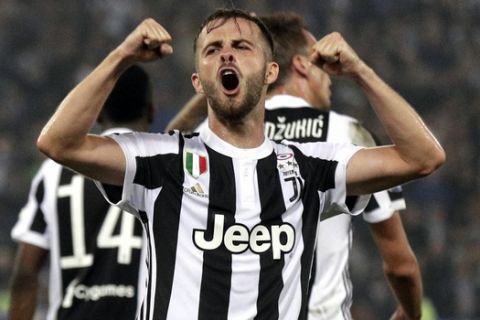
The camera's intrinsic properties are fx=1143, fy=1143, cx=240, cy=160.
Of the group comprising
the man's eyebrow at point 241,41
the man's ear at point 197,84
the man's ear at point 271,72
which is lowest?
the man's ear at point 197,84

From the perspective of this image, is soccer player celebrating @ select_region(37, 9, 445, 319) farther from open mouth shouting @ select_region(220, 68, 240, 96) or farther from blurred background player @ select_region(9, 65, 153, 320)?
blurred background player @ select_region(9, 65, 153, 320)

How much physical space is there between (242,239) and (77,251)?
1.30 m

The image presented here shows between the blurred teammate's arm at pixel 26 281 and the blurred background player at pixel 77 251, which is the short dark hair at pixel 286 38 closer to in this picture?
the blurred background player at pixel 77 251

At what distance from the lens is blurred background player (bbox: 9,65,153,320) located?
4.36 metres

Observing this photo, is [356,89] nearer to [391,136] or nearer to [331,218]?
[331,218]

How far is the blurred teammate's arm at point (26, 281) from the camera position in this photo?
175 inches

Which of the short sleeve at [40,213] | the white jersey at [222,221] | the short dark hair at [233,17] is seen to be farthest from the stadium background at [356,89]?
the white jersey at [222,221]

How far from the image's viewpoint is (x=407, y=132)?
11.1ft

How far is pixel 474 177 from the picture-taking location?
9.35 metres

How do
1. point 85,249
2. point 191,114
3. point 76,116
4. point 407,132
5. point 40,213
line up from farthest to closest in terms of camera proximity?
point 191,114 → point 40,213 → point 85,249 → point 407,132 → point 76,116

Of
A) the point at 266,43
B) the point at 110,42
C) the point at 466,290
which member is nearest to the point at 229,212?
the point at 266,43

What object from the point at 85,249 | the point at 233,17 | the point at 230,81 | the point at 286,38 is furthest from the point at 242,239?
the point at 286,38

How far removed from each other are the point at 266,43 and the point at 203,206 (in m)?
0.55

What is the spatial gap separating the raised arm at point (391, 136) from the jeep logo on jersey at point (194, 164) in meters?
0.44
